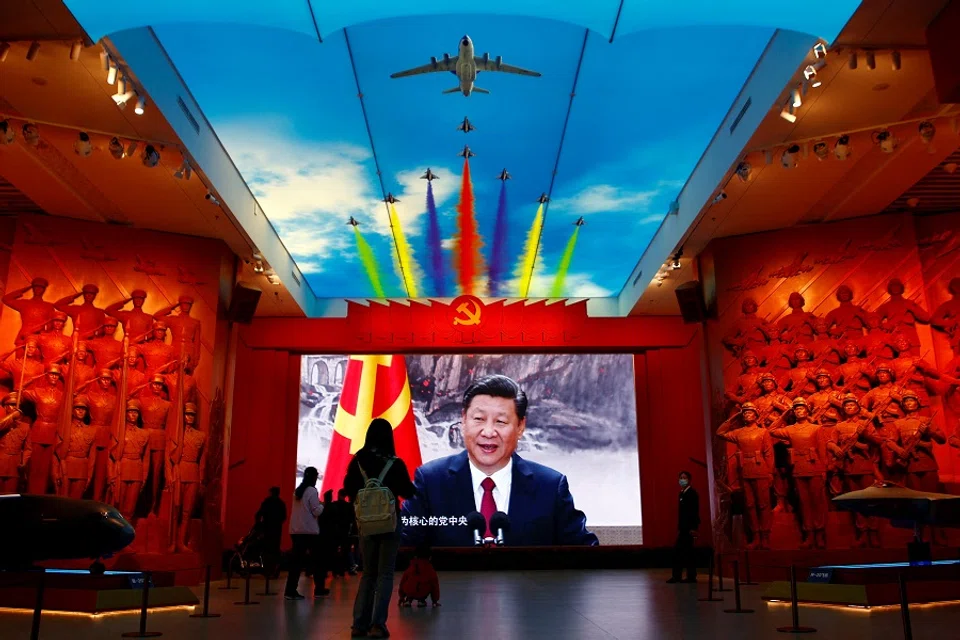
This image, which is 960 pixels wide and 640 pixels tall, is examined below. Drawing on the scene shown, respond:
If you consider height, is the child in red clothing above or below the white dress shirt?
below

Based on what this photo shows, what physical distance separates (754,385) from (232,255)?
7.81 metres

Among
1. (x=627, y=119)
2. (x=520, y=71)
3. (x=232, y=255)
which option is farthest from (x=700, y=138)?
(x=232, y=255)

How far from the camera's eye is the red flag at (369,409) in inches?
601

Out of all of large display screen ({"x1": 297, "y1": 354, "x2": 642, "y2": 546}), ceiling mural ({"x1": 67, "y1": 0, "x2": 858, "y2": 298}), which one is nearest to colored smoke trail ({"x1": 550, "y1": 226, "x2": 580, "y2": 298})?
ceiling mural ({"x1": 67, "y1": 0, "x2": 858, "y2": 298})

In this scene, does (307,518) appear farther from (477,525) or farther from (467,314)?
(467,314)

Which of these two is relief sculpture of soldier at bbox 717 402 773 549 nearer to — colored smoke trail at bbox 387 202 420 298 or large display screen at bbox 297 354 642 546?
large display screen at bbox 297 354 642 546

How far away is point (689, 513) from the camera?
9.77 metres

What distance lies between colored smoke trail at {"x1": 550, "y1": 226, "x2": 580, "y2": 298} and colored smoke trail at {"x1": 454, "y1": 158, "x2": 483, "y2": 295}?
59.4 inches

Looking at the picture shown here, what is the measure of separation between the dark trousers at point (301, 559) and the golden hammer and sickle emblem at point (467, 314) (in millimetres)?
6405

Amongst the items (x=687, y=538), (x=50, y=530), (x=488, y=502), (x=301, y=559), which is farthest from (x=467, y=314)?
(x=50, y=530)

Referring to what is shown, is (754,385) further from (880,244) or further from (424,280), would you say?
(424,280)

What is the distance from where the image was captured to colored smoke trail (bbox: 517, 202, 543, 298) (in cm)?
1294

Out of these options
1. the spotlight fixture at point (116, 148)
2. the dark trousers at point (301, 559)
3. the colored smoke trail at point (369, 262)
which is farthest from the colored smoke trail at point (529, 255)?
the dark trousers at point (301, 559)

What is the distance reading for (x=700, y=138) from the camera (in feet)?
34.2
